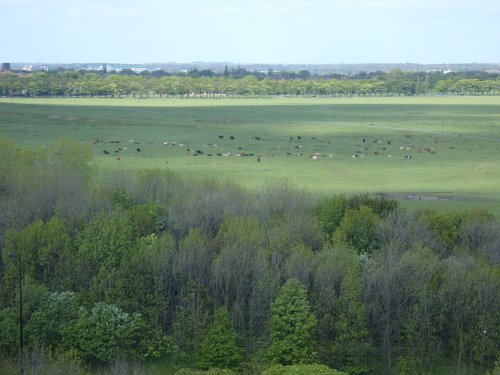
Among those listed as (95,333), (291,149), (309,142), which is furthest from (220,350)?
(309,142)

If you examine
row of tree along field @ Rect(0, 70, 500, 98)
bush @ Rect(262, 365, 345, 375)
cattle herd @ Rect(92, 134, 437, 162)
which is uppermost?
bush @ Rect(262, 365, 345, 375)

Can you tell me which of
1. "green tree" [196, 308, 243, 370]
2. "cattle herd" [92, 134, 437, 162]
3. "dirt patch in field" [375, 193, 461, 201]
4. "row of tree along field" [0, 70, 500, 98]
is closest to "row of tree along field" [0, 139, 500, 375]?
"green tree" [196, 308, 243, 370]

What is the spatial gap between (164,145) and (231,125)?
64.3ft

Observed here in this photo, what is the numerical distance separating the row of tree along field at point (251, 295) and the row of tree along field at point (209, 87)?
118 meters

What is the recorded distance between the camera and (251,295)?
25.2 m

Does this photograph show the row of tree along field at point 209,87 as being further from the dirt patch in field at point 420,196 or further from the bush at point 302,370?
the bush at point 302,370

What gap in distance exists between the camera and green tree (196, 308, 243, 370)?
22.6 m

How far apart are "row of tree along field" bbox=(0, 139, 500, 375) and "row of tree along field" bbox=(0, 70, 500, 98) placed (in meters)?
118

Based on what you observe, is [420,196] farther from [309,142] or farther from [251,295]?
[309,142]

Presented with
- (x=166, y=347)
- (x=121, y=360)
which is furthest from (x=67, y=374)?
(x=166, y=347)

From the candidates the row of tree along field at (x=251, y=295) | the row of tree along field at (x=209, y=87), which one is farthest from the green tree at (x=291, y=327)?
the row of tree along field at (x=209, y=87)

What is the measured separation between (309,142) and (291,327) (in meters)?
51.6

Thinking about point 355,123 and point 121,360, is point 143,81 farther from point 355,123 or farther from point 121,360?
point 121,360

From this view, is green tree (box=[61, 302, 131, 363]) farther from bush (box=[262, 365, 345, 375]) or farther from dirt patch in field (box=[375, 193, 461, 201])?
dirt patch in field (box=[375, 193, 461, 201])
